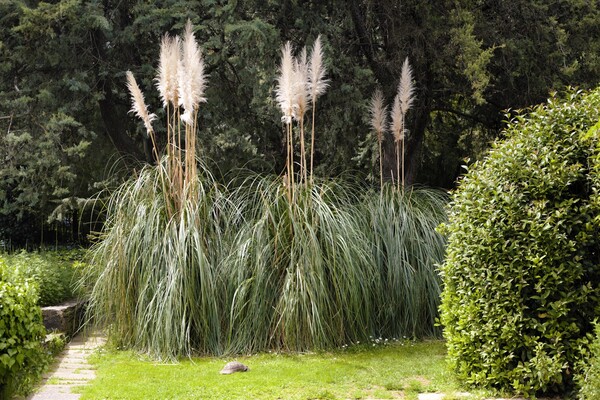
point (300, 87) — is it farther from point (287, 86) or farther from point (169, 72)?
point (169, 72)

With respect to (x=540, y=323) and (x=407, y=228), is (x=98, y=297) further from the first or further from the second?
(x=540, y=323)

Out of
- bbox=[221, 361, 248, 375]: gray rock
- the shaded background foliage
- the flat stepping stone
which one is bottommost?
the flat stepping stone

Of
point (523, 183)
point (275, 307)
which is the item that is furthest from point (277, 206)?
point (523, 183)

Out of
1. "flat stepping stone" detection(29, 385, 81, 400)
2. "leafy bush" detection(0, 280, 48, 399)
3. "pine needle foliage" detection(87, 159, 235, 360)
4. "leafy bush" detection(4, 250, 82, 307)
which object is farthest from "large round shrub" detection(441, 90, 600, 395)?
"leafy bush" detection(4, 250, 82, 307)

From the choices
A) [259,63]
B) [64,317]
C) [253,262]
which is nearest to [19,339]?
[253,262]

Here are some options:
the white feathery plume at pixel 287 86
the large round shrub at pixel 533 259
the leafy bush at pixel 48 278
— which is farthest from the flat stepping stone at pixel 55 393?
the white feathery plume at pixel 287 86

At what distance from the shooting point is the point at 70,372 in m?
5.61

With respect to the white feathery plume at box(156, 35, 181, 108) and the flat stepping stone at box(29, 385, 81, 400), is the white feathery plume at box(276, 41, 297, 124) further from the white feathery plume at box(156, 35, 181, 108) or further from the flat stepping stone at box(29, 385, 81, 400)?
the flat stepping stone at box(29, 385, 81, 400)

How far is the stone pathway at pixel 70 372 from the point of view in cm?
485

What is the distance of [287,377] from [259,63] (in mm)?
4926

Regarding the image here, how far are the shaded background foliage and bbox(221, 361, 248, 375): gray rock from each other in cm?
326

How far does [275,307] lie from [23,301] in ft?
7.67

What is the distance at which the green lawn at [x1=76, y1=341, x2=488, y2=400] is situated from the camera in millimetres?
4898

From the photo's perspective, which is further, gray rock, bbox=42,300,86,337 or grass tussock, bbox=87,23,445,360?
gray rock, bbox=42,300,86,337
